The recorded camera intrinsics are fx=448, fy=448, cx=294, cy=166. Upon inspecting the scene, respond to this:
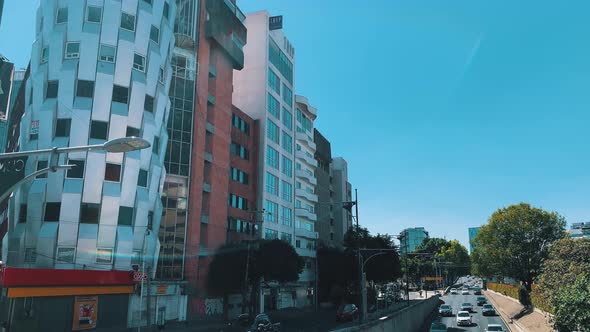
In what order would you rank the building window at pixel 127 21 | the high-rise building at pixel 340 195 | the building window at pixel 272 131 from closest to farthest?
1. the building window at pixel 127 21
2. the building window at pixel 272 131
3. the high-rise building at pixel 340 195

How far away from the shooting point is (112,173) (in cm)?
4147

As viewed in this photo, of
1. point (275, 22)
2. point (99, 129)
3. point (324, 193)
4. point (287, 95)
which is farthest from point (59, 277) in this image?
point (324, 193)

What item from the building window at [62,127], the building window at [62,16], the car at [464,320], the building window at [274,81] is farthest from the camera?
the building window at [274,81]

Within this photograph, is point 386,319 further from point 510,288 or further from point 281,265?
point 510,288

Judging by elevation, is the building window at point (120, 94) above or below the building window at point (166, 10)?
below

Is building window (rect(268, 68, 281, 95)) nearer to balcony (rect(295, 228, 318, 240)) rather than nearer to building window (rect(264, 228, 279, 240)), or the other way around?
building window (rect(264, 228, 279, 240))

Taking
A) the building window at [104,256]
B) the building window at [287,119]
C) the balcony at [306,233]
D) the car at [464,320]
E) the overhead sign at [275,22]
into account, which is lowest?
the car at [464,320]

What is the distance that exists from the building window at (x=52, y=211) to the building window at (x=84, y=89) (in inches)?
400

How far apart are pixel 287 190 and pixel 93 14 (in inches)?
1635

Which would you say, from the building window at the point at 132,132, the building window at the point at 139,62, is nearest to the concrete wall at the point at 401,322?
the building window at the point at 132,132

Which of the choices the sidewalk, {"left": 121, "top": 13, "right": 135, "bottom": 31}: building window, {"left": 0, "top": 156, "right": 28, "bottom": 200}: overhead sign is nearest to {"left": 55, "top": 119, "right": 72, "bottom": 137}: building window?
{"left": 121, "top": 13, "right": 135, "bottom": 31}: building window

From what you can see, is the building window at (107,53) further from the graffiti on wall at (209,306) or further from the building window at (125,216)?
the graffiti on wall at (209,306)

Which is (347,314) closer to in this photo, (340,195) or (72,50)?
(72,50)

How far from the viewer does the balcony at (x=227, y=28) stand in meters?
56.1
